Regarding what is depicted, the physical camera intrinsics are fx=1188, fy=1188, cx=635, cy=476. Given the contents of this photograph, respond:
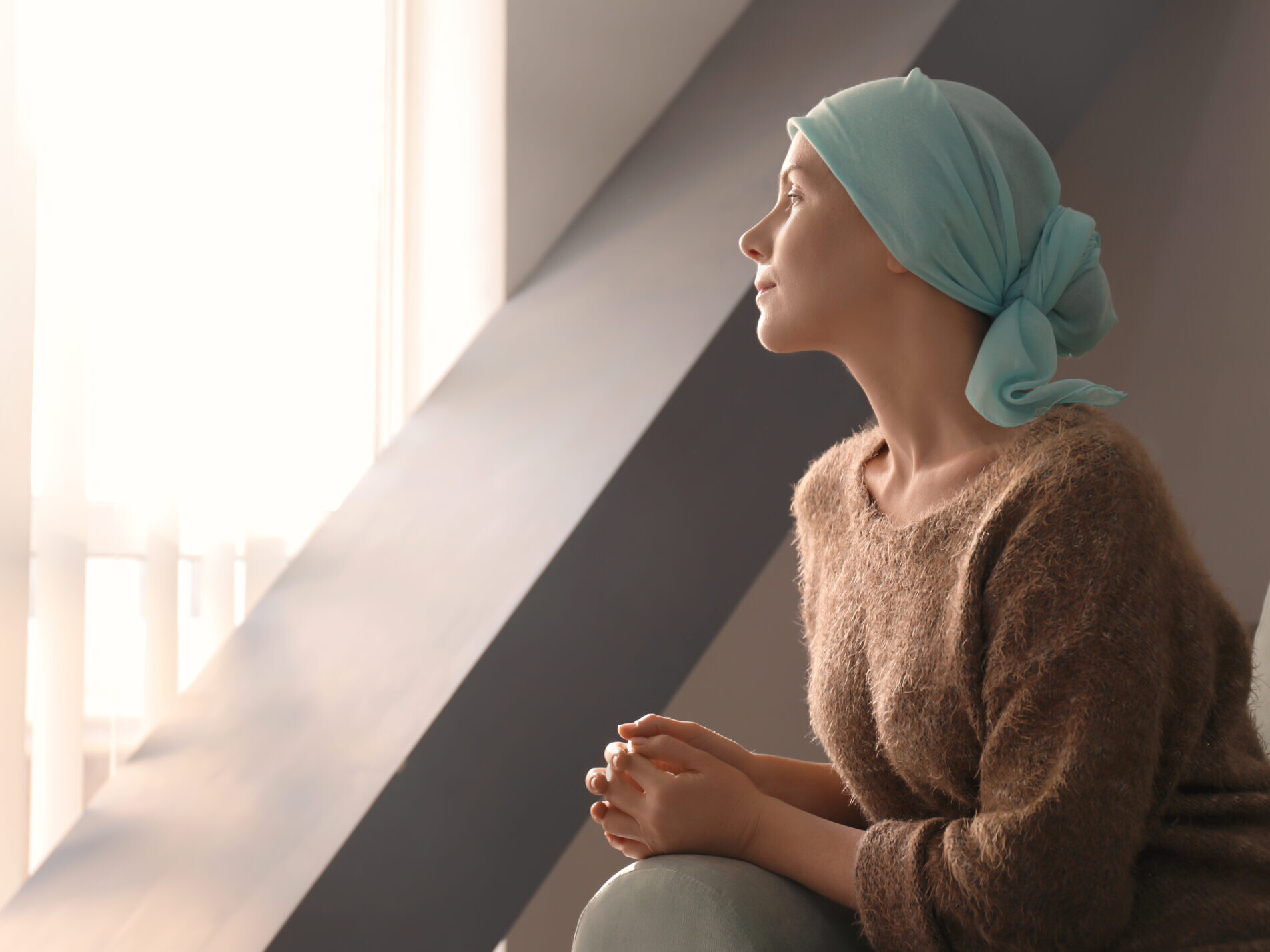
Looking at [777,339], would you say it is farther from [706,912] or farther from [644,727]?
[706,912]

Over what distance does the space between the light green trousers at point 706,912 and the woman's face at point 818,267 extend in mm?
500

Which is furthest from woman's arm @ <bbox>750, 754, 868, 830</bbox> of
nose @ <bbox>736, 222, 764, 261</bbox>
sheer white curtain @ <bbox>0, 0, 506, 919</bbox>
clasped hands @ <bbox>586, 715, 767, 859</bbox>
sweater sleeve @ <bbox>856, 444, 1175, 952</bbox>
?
sheer white curtain @ <bbox>0, 0, 506, 919</bbox>

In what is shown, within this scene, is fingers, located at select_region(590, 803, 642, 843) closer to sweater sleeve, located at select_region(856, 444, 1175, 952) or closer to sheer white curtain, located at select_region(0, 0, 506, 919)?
sweater sleeve, located at select_region(856, 444, 1175, 952)

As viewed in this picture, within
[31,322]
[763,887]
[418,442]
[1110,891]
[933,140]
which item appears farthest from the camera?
[418,442]

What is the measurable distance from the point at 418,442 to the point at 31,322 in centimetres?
69

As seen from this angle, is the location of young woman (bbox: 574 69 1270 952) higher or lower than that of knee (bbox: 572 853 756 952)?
higher

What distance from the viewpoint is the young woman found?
2.89ft

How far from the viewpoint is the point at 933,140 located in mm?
1084

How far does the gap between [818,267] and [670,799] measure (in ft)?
1.69

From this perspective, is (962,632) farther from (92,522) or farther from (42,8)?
(42,8)

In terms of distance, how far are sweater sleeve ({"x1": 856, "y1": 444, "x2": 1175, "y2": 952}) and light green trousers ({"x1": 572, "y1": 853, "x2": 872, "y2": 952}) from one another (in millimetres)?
68

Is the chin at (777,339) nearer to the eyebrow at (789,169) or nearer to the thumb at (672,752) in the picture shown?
the eyebrow at (789,169)

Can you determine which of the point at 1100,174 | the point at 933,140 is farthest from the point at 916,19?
the point at 933,140

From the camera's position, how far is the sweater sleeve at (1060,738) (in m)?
0.86
